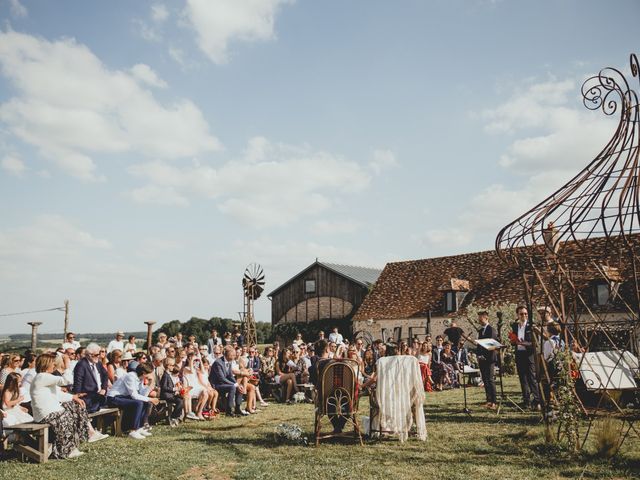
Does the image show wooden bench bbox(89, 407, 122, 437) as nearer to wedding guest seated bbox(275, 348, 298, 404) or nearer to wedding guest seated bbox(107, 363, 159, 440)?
wedding guest seated bbox(107, 363, 159, 440)

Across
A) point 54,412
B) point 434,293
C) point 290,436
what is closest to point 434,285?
point 434,293

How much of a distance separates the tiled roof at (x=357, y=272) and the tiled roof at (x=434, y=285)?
2.59 metres

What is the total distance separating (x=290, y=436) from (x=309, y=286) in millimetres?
31066

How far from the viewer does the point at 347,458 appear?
23.7 ft

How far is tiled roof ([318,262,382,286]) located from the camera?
3828 cm

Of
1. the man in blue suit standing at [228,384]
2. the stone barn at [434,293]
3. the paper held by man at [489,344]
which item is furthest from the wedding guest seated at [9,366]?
→ the stone barn at [434,293]

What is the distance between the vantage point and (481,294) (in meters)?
29.5

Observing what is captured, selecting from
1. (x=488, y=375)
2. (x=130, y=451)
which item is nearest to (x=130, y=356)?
(x=130, y=451)

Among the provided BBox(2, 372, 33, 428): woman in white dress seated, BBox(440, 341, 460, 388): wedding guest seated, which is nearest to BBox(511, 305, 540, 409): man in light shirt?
BBox(440, 341, 460, 388): wedding guest seated

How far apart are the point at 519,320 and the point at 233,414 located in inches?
268

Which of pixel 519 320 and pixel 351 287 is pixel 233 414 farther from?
pixel 351 287

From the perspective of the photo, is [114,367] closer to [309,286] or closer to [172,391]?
[172,391]

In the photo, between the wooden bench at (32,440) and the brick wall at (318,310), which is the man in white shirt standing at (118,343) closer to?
the wooden bench at (32,440)

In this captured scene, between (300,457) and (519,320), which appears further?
(519,320)
